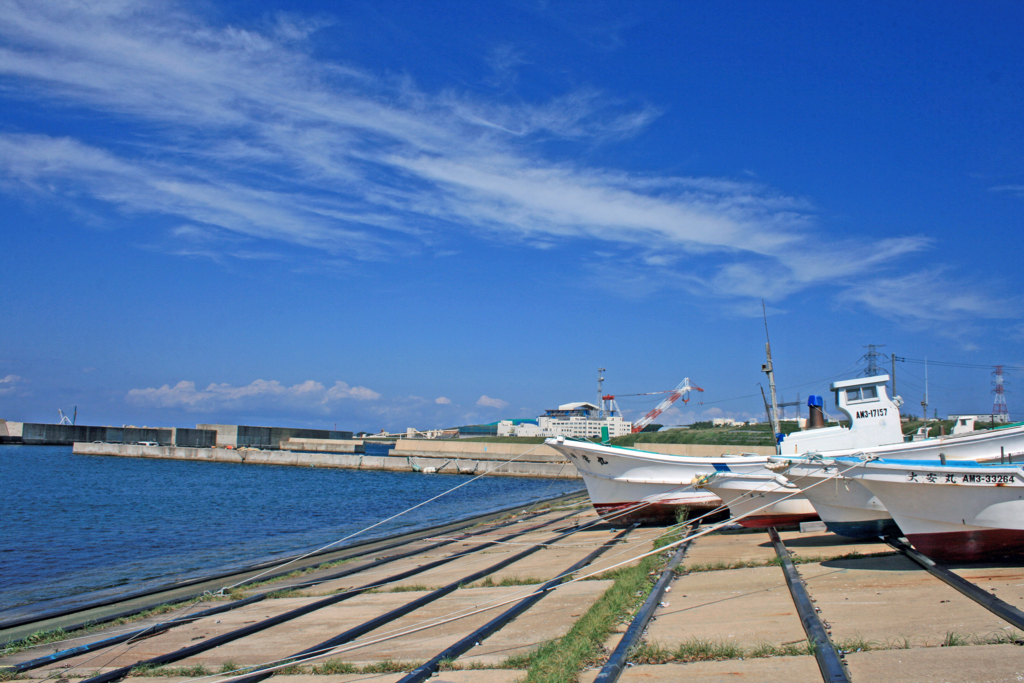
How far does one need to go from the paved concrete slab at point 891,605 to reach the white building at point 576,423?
89.3m

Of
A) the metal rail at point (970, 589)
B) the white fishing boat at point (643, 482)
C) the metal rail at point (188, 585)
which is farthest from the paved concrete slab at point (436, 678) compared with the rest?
the white fishing boat at point (643, 482)

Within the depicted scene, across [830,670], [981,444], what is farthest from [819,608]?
[981,444]

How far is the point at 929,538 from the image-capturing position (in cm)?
813

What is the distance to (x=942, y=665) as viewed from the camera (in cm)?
482

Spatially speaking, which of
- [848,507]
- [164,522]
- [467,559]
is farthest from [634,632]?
[164,522]

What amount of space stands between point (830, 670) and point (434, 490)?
3983 cm

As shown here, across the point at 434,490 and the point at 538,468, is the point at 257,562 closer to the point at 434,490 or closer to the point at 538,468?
the point at 434,490

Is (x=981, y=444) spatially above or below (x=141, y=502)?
above

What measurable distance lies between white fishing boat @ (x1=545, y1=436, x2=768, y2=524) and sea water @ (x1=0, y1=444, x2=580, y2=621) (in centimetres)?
797

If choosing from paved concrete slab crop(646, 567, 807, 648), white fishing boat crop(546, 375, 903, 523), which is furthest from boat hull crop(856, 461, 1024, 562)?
white fishing boat crop(546, 375, 903, 523)

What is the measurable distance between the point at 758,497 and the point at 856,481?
2877 mm

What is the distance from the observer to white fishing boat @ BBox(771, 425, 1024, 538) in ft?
29.9

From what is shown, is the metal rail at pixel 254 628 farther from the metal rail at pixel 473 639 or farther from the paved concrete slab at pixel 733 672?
the paved concrete slab at pixel 733 672

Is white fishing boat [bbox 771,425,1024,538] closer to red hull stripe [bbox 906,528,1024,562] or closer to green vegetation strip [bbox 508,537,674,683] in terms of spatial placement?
red hull stripe [bbox 906,528,1024,562]
